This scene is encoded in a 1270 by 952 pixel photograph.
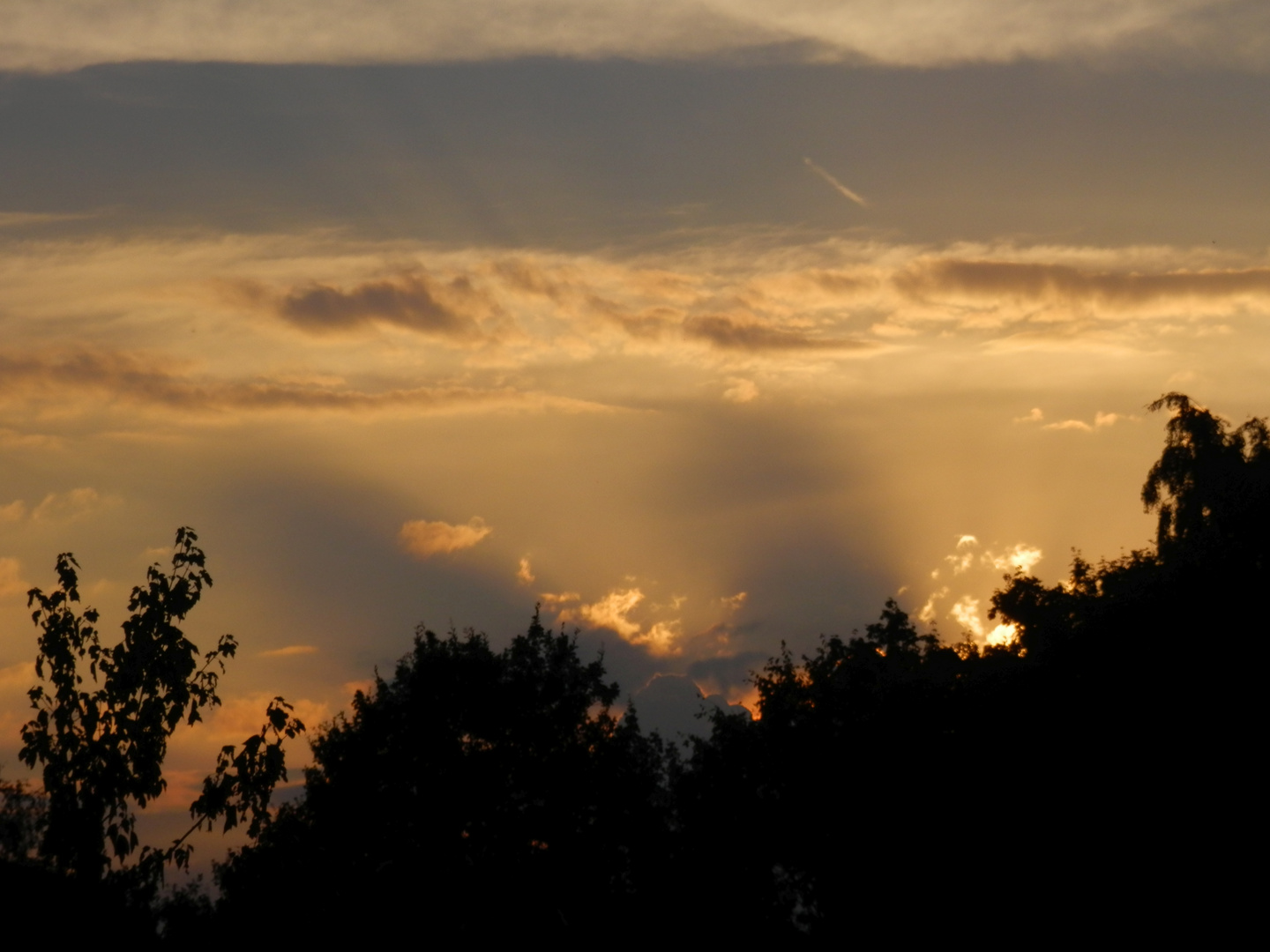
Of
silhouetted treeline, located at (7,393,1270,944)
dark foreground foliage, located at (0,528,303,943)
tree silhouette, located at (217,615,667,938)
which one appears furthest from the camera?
tree silhouette, located at (217,615,667,938)

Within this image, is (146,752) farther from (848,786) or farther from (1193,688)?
(848,786)

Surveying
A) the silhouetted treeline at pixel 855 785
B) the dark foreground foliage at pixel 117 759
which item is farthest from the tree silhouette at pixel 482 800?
the dark foreground foliage at pixel 117 759

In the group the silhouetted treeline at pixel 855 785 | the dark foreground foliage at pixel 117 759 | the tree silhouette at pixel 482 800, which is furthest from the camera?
the tree silhouette at pixel 482 800

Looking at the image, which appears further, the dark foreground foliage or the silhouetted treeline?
the silhouetted treeline

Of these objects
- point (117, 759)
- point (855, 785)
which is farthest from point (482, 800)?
point (117, 759)

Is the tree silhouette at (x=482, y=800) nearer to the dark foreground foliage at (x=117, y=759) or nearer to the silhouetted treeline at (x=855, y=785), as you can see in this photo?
the silhouetted treeline at (x=855, y=785)

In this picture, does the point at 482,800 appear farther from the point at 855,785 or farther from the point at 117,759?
the point at 117,759

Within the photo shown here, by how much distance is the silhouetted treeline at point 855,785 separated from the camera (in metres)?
40.2

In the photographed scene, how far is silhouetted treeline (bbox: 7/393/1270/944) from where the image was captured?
40219mm

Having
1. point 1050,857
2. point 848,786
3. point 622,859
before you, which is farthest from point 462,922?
point 1050,857

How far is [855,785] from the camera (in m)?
53.6

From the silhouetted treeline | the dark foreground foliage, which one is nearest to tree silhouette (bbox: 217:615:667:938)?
the silhouetted treeline

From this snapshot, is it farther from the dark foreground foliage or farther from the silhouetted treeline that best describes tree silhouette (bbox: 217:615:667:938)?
the dark foreground foliage

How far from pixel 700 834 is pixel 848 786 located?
12114 mm
